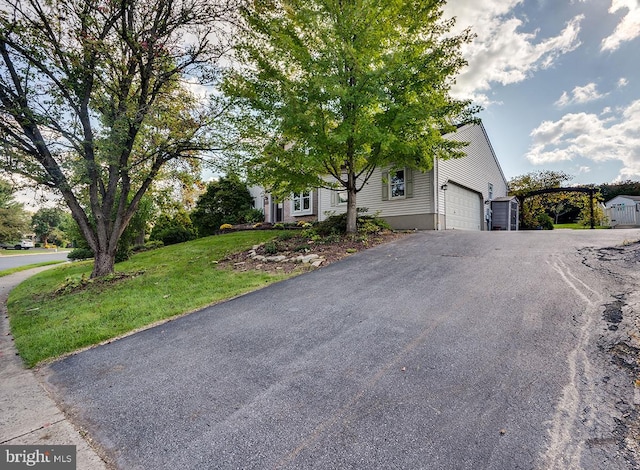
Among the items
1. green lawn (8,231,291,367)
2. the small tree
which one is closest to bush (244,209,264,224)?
green lawn (8,231,291,367)

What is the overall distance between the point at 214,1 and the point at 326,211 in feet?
33.5

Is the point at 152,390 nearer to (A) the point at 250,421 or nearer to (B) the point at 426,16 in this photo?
(A) the point at 250,421

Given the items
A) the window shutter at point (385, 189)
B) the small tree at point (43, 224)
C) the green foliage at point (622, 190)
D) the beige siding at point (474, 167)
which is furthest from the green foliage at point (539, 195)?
the small tree at point (43, 224)

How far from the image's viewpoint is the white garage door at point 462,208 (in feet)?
44.7

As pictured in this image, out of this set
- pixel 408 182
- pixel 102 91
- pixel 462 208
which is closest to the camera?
pixel 102 91

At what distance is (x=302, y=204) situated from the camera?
19.1 m

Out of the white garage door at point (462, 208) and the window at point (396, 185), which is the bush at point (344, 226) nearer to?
the window at point (396, 185)

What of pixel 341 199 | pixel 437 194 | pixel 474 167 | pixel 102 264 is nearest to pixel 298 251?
pixel 102 264

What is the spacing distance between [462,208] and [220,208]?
16378mm

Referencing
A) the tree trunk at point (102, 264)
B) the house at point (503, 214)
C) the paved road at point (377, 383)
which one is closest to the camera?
the paved road at point (377, 383)

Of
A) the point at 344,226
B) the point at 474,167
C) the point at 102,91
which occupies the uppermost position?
the point at 102,91

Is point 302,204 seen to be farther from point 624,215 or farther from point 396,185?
point 624,215

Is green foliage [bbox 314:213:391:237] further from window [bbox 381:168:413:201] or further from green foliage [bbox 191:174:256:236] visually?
green foliage [bbox 191:174:256:236]

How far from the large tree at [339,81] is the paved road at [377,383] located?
5.34 meters
